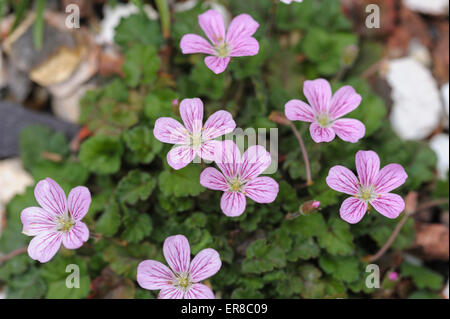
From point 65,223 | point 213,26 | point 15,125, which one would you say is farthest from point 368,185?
point 15,125

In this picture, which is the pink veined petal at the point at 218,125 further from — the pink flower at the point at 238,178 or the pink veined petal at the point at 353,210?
the pink veined petal at the point at 353,210

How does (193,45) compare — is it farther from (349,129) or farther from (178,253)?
(178,253)

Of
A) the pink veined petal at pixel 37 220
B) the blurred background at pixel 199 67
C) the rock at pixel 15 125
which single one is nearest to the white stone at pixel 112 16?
the blurred background at pixel 199 67

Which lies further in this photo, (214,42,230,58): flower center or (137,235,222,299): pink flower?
(214,42,230,58): flower center

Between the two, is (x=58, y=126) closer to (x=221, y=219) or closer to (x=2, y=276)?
(x=2, y=276)

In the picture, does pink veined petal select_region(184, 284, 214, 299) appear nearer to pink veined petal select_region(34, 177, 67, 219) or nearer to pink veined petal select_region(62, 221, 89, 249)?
pink veined petal select_region(62, 221, 89, 249)

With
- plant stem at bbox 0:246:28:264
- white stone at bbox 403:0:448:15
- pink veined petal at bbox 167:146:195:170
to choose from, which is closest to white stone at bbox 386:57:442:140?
white stone at bbox 403:0:448:15
